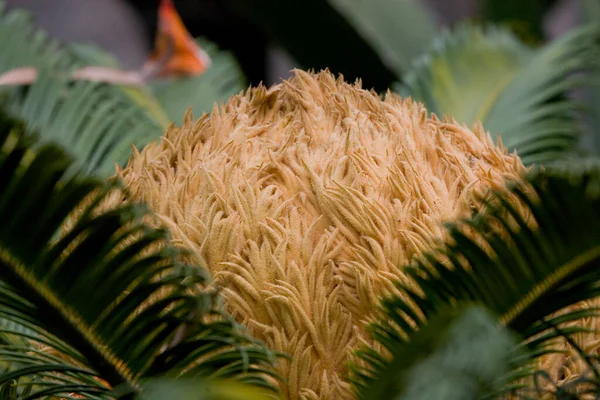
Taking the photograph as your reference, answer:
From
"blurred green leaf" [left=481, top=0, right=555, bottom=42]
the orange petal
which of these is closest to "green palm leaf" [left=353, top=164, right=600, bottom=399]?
the orange petal

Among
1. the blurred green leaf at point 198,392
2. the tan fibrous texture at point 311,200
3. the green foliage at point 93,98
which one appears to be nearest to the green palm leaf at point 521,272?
the tan fibrous texture at point 311,200

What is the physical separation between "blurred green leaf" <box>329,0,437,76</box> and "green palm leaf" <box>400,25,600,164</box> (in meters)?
0.54

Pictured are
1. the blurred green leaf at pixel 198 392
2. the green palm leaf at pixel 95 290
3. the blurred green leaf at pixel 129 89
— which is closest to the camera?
the blurred green leaf at pixel 198 392

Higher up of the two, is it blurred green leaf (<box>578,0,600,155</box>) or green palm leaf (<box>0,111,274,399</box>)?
blurred green leaf (<box>578,0,600,155</box>)

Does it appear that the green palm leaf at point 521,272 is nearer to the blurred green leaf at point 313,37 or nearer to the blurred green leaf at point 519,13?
the blurred green leaf at point 313,37

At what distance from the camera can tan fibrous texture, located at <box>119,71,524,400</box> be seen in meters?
0.77

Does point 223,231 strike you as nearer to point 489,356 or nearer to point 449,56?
point 489,356

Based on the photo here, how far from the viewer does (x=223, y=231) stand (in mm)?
806

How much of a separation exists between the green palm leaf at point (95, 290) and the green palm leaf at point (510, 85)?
797mm

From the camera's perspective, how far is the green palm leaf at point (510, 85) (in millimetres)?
1416

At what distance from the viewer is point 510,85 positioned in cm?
153

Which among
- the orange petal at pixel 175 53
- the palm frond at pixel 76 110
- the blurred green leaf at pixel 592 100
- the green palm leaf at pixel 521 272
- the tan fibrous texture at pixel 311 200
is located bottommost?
the green palm leaf at pixel 521 272

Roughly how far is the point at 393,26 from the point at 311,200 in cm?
162

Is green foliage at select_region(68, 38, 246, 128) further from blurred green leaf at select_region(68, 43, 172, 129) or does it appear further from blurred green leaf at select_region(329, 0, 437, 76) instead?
blurred green leaf at select_region(329, 0, 437, 76)
